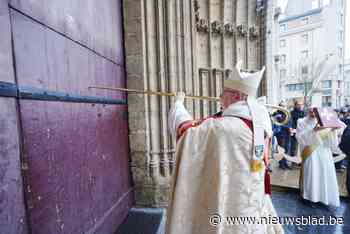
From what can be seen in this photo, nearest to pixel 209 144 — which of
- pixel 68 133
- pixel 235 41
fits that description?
pixel 68 133

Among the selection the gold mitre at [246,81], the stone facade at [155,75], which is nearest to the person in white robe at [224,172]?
the gold mitre at [246,81]

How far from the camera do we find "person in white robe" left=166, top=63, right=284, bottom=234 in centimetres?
138

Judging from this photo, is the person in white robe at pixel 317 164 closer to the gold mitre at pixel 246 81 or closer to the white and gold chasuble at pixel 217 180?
the white and gold chasuble at pixel 217 180

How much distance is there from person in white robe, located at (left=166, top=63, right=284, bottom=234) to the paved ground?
54.1 inches

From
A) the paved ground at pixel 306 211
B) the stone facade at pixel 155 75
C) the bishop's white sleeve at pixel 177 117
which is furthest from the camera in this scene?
the stone facade at pixel 155 75

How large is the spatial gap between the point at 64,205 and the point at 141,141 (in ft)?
4.44

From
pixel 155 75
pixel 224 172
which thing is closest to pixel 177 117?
pixel 224 172

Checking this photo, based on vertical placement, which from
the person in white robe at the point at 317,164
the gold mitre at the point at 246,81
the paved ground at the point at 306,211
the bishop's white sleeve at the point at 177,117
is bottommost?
the paved ground at the point at 306,211

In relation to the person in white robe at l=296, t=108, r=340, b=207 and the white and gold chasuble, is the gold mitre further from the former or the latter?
the person in white robe at l=296, t=108, r=340, b=207

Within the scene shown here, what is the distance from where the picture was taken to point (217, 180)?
139 centimetres

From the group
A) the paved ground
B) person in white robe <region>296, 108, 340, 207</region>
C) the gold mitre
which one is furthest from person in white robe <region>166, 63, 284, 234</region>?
person in white robe <region>296, 108, 340, 207</region>

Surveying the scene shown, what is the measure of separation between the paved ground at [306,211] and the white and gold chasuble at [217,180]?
1.38 m

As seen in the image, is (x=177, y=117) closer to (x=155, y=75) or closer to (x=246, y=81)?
(x=246, y=81)

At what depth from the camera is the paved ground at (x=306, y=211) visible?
95.0 inches
